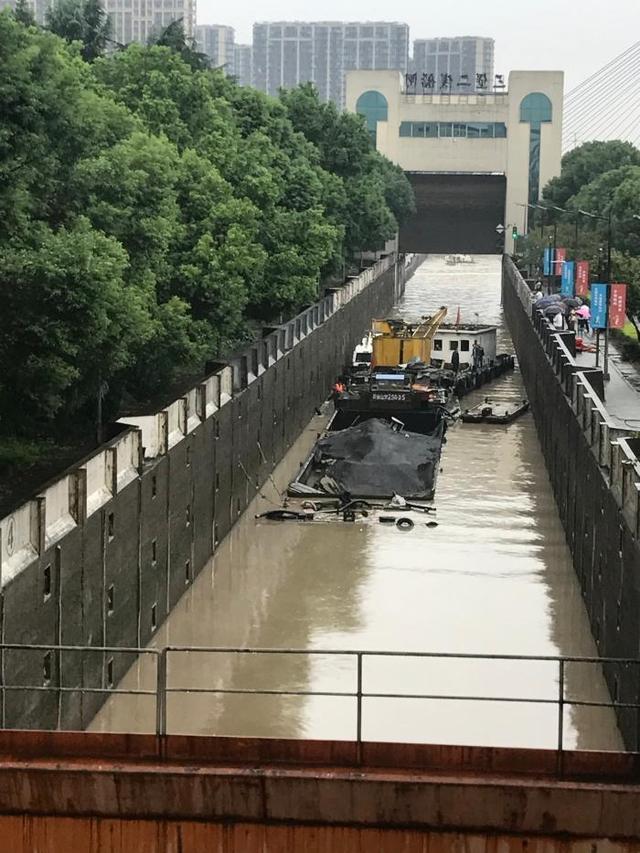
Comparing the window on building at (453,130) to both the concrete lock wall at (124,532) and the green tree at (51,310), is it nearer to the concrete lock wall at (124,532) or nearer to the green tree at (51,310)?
the concrete lock wall at (124,532)

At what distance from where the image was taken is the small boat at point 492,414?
50.6m

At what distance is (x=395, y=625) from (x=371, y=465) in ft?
39.7

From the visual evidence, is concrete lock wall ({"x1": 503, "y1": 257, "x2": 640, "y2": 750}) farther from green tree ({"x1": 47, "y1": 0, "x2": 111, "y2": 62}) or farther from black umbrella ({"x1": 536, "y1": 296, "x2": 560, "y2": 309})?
green tree ({"x1": 47, "y1": 0, "x2": 111, "y2": 62})

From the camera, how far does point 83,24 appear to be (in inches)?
2625

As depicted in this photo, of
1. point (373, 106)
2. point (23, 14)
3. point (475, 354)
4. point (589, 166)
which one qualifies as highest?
point (23, 14)

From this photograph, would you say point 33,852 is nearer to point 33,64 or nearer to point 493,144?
point 33,64

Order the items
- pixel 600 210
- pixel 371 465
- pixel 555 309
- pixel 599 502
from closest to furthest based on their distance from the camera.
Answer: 1. pixel 599 502
2. pixel 371 465
3. pixel 555 309
4. pixel 600 210

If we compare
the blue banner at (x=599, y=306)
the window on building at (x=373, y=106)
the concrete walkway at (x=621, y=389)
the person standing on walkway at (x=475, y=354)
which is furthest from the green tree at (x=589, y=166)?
the blue banner at (x=599, y=306)

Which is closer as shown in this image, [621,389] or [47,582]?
[47,582]

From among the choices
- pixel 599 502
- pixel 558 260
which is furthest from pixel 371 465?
pixel 558 260

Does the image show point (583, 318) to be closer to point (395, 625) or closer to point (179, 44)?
point (179, 44)

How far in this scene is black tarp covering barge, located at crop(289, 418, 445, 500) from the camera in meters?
37.5

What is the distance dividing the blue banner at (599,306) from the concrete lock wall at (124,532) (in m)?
8.43

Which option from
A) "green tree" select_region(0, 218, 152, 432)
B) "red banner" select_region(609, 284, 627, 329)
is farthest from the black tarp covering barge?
"green tree" select_region(0, 218, 152, 432)
